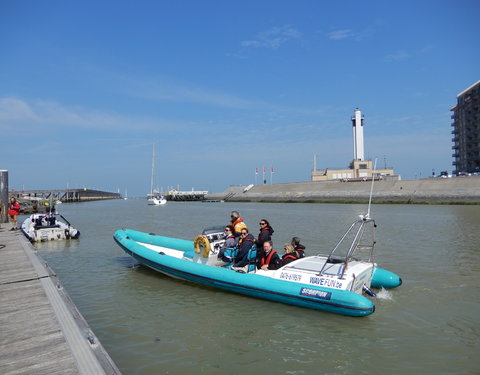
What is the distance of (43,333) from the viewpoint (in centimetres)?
473

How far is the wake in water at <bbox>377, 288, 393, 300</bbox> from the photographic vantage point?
792 centimetres

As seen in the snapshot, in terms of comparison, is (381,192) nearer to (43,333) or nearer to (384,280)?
(384,280)

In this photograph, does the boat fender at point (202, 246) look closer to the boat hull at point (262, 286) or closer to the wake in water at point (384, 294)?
the boat hull at point (262, 286)

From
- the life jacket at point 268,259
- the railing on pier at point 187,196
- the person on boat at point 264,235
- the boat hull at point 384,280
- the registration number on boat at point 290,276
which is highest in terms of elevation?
the railing on pier at point 187,196

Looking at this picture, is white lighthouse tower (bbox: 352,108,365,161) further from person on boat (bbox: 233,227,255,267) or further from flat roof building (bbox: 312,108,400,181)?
person on boat (bbox: 233,227,255,267)

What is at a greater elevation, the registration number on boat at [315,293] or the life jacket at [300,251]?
the life jacket at [300,251]

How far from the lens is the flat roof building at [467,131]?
209 ft

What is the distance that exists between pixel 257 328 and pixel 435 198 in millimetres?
43003

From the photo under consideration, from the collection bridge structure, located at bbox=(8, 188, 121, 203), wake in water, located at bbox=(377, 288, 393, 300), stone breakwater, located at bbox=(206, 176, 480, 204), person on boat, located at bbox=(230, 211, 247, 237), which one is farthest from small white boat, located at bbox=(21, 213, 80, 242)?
bridge structure, located at bbox=(8, 188, 121, 203)

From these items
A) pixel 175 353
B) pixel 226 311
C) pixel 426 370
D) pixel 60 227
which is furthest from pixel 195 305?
pixel 60 227

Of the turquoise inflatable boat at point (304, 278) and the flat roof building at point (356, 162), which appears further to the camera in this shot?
the flat roof building at point (356, 162)

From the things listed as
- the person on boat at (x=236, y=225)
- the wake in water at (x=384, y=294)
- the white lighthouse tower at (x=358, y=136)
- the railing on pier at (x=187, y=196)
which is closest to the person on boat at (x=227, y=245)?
the person on boat at (x=236, y=225)

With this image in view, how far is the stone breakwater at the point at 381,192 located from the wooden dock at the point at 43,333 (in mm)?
43320

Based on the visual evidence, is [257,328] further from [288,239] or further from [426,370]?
[288,239]
